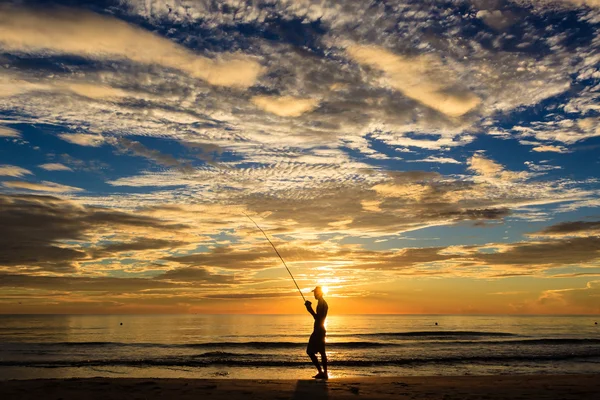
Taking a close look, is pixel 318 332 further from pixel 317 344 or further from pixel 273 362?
pixel 273 362

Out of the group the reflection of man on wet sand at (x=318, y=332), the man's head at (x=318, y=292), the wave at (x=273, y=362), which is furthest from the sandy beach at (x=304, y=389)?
the wave at (x=273, y=362)

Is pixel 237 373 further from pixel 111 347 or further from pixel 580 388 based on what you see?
pixel 111 347

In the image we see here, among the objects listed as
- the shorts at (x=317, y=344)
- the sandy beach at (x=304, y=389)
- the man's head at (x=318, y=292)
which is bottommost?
the sandy beach at (x=304, y=389)

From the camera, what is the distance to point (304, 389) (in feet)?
32.8

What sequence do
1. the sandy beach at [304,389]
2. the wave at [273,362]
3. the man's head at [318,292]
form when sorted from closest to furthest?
the sandy beach at [304,389]
the man's head at [318,292]
the wave at [273,362]

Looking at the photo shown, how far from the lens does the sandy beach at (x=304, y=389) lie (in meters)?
9.33

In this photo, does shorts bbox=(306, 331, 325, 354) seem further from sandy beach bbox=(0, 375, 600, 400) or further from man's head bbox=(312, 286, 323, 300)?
man's head bbox=(312, 286, 323, 300)

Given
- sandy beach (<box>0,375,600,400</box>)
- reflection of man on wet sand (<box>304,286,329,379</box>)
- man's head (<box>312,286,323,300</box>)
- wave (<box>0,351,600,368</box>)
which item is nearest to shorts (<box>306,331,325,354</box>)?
reflection of man on wet sand (<box>304,286,329,379</box>)

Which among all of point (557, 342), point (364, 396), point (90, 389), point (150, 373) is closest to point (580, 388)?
point (364, 396)

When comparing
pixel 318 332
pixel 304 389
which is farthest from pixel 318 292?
pixel 304 389

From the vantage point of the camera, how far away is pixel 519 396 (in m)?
9.41

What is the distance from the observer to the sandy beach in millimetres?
9328

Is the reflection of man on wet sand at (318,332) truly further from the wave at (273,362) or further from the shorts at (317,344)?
the wave at (273,362)

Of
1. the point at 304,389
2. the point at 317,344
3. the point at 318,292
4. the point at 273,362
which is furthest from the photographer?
the point at 273,362
